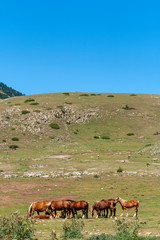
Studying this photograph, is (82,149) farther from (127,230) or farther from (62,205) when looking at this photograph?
(127,230)

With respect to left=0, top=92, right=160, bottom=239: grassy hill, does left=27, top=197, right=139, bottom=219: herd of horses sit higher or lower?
lower

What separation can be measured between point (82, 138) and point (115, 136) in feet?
33.3

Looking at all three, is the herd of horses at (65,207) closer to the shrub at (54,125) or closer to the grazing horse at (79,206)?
the grazing horse at (79,206)

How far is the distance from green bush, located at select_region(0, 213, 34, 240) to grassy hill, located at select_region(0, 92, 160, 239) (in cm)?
515

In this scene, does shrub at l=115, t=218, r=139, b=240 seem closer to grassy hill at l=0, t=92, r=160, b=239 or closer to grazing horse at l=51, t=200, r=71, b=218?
grassy hill at l=0, t=92, r=160, b=239

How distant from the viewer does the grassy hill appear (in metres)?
32.8

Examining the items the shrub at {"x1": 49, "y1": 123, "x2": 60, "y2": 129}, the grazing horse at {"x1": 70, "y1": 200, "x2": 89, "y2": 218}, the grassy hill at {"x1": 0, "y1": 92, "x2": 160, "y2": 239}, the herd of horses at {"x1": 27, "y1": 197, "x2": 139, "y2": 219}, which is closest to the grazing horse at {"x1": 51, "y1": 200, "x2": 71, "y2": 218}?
the herd of horses at {"x1": 27, "y1": 197, "x2": 139, "y2": 219}

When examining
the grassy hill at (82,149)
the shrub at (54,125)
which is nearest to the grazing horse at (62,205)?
the grassy hill at (82,149)

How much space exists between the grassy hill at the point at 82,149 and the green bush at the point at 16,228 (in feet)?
16.9

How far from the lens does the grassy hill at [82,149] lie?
32844 millimetres

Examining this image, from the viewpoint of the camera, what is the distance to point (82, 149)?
71875 mm

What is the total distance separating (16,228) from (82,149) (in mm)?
59456

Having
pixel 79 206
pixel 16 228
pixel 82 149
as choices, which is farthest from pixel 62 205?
pixel 82 149

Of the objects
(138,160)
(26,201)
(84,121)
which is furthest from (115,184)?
(84,121)
